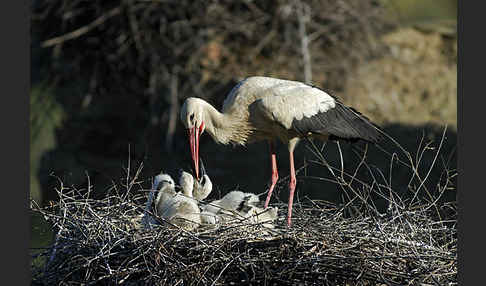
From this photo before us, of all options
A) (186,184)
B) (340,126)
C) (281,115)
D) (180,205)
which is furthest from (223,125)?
(180,205)

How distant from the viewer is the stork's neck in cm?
593

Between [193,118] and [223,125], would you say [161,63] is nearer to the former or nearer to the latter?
[223,125]

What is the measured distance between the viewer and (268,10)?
40.7ft

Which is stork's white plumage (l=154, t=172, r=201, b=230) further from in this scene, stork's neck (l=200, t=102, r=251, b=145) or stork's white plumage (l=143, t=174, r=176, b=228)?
stork's neck (l=200, t=102, r=251, b=145)

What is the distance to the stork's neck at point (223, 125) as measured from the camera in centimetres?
593

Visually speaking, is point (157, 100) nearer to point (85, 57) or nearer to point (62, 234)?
point (85, 57)

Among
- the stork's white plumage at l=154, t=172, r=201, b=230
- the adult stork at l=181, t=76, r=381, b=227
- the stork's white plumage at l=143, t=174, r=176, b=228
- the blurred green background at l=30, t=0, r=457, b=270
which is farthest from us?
the blurred green background at l=30, t=0, r=457, b=270

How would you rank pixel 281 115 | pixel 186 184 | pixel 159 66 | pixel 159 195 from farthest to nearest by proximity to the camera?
1. pixel 159 66
2. pixel 281 115
3. pixel 186 184
4. pixel 159 195

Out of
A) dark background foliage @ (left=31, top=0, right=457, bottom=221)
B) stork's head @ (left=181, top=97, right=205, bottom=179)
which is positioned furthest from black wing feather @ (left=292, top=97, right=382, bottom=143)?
dark background foliage @ (left=31, top=0, right=457, bottom=221)

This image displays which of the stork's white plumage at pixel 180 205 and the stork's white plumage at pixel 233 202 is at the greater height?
the stork's white plumage at pixel 180 205

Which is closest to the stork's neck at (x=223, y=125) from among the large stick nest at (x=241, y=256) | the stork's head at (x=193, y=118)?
the stork's head at (x=193, y=118)

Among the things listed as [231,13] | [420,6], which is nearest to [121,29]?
[231,13]

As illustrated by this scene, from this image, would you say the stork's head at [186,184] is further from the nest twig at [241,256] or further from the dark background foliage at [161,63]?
the dark background foliage at [161,63]

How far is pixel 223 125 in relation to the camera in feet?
19.6
